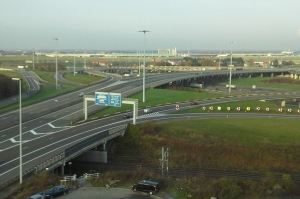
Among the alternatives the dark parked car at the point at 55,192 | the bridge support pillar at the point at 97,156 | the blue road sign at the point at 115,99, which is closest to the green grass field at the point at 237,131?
the blue road sign at the point at 115,99

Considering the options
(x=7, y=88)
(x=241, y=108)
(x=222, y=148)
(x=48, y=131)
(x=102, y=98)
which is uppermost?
→ (x=102, y=98)

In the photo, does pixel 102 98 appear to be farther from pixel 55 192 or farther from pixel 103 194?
pixel 55 192

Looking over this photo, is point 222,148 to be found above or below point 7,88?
below

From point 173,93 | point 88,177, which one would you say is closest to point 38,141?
point 88,177

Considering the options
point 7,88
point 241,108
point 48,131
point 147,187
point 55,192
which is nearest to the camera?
point 55,192

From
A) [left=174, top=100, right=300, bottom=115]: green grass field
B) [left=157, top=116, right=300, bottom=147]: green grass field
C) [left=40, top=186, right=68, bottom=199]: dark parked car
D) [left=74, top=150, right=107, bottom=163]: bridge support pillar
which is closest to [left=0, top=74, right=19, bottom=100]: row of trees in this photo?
[left=174, top=100, right=300, bottom=115]: green grass field

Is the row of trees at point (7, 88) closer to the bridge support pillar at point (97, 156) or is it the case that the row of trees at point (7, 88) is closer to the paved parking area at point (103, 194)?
the bridge support pillar at point (97, 156)

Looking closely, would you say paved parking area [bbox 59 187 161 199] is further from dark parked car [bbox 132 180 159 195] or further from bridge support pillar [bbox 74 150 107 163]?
bridge support pillar [bbox 74 150 107 163]

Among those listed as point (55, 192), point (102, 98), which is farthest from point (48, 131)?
point (55, 192)

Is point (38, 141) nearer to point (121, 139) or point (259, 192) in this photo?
point (121, 139)
